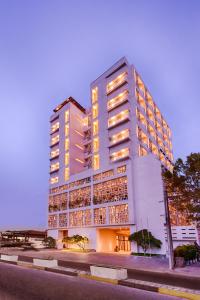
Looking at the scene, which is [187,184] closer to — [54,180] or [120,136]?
[120,136]

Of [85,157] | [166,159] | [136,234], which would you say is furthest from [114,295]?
[166,159]

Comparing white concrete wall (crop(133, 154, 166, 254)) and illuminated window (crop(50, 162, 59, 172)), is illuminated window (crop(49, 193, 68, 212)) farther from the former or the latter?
white concrete wall (crop(133, 154, 166, 254))

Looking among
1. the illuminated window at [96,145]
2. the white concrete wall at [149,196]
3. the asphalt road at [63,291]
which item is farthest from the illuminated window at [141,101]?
the asphalt road at [63,291]

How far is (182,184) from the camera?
29.7 m

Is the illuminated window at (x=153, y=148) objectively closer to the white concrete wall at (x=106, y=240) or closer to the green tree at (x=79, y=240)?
the white concrete wall at (x=106, y=240)

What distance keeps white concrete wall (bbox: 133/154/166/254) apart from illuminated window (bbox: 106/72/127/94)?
19.2m

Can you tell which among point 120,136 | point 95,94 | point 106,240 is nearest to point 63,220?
point 106,240

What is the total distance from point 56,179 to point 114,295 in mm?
58967

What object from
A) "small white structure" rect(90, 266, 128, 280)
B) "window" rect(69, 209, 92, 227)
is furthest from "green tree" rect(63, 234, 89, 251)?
"small white structure" rect(90, 266, 128, 280)

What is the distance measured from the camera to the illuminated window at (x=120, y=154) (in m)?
51.2

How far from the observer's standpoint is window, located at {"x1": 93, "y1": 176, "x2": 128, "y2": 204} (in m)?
48.9

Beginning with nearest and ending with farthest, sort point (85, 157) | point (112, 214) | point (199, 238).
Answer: point (199, 238) < point (112, 214) < point (85, 157)

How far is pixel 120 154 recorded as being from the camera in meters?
52.6

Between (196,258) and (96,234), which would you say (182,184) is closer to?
(196,258)
